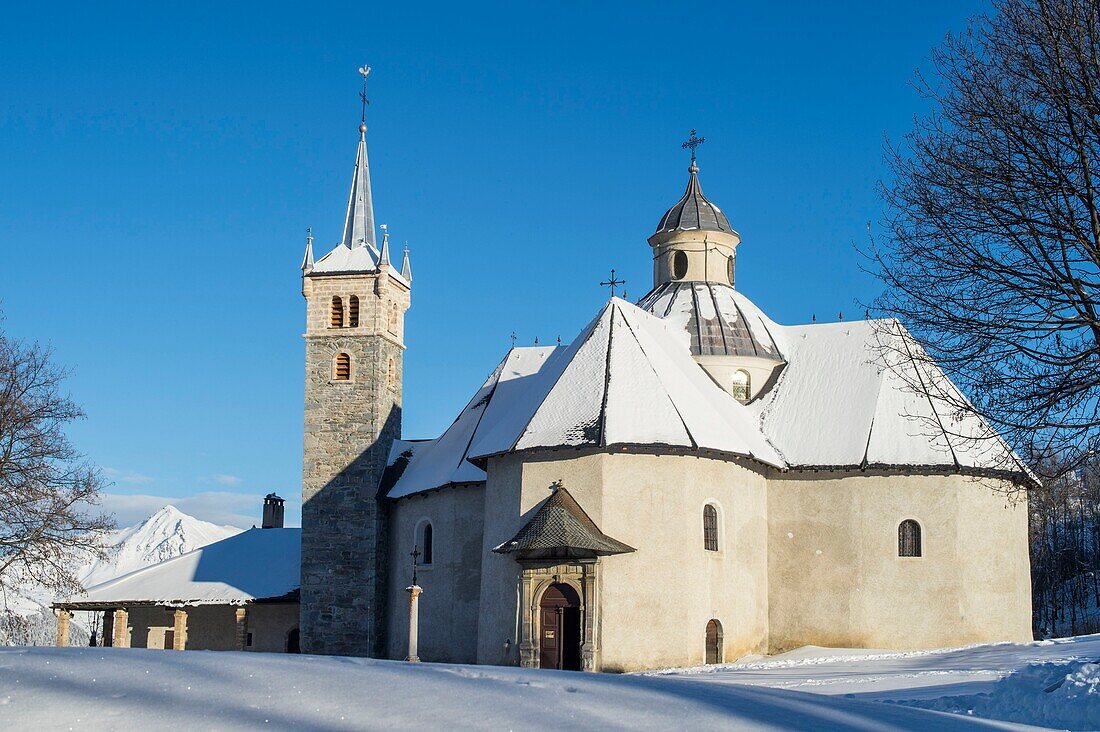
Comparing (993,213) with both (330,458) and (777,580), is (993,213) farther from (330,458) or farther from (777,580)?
(330,458)

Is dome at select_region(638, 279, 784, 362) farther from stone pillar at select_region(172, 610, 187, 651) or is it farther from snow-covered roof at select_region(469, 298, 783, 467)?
stone pillar at select_region(172, 610, 187, 651)

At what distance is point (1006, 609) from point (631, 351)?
38.0 feet

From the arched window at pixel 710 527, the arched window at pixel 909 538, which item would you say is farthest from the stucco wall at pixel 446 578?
the arched window at pixel 909 538

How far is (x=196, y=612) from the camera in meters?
39.0

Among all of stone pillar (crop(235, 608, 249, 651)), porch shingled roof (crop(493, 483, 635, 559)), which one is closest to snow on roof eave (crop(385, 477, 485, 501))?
porch shingled roof (crop(493, 483, 635, 559))

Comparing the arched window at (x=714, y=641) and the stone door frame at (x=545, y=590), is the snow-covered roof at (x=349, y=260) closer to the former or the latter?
the stone door frame at (x=545, y=590)

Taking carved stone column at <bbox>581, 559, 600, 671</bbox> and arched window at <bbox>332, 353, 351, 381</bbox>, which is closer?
carved stone column at <bbox>581, 559, 600, 671</bbox>

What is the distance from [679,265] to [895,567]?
1308 cm

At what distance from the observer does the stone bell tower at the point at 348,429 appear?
35219mm

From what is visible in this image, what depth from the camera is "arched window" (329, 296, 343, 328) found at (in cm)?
3806

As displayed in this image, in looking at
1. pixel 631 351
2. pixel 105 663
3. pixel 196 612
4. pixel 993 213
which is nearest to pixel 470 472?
pixel 631 351

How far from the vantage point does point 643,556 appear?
27.4 m

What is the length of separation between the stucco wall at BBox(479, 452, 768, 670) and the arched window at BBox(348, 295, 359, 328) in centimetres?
981

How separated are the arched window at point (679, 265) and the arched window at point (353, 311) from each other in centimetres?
1033
